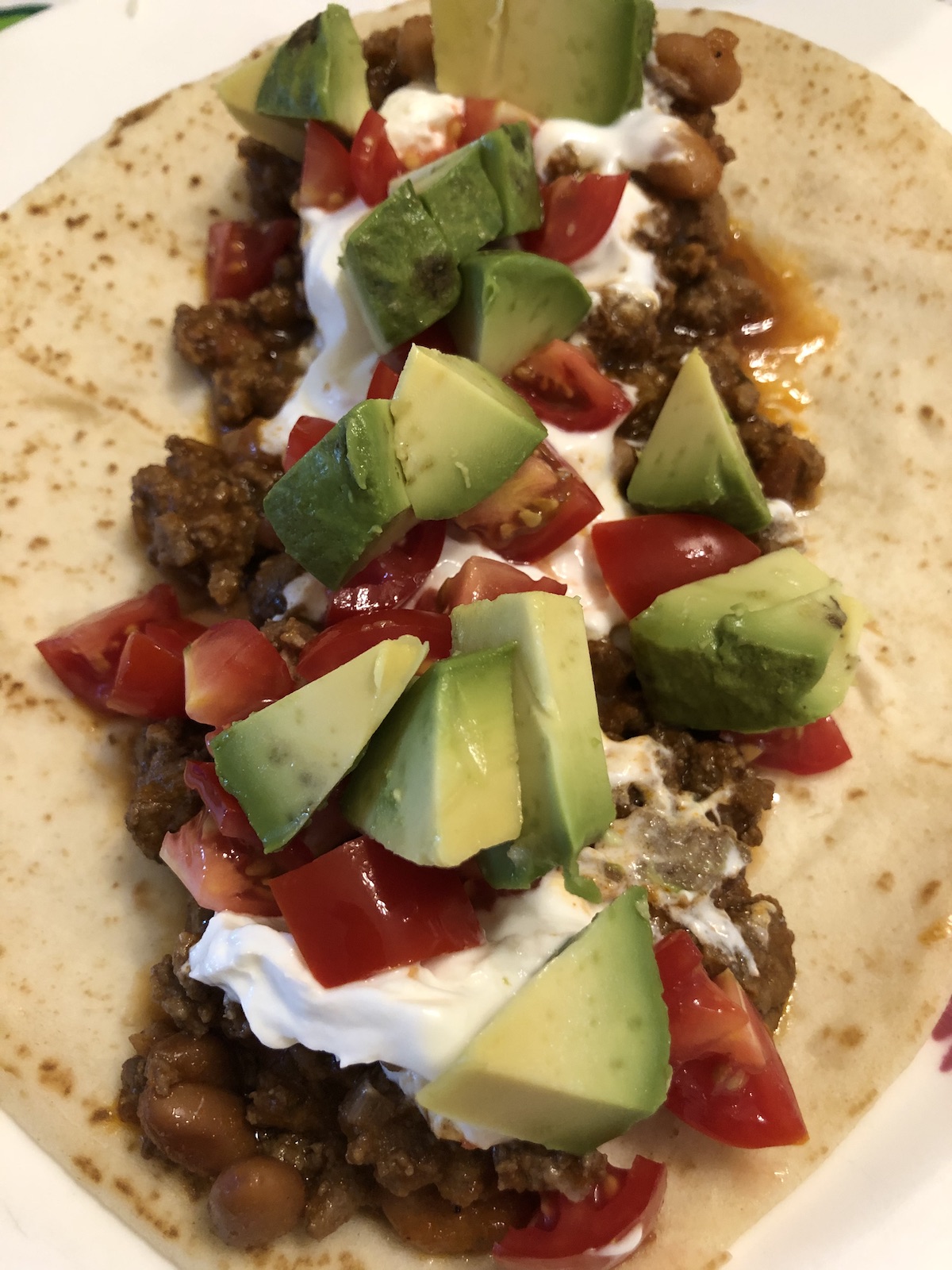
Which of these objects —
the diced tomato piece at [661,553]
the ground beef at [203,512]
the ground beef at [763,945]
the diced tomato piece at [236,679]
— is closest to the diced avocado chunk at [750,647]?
the diced tomato piece at [661,553]

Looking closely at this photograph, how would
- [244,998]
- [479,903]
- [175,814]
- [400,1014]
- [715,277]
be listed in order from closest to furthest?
1. [400,1014]
2. [244,998]
3. [479,903]
4. [175,814]
5. [715,277]

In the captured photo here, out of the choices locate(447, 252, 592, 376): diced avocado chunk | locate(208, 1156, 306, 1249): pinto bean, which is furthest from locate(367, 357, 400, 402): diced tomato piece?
locate(208, 1156, 306, 1249): pinto bean

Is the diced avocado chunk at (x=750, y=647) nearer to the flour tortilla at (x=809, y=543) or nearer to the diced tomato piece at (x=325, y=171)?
the flour tortilla at (x=809, y=543)

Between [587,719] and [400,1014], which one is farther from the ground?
[587,719]

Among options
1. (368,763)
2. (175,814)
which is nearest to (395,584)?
(368,763)

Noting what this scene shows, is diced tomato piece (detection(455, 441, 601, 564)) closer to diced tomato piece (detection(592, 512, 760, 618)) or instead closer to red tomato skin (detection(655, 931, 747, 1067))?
diced tomato piece (detection(592, 512, 760, 618))

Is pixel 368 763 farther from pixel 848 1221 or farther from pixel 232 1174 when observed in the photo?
pixel 848 1221

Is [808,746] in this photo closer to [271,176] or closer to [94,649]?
[94,649]

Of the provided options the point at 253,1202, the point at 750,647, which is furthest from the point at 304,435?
the point at 253,1202
